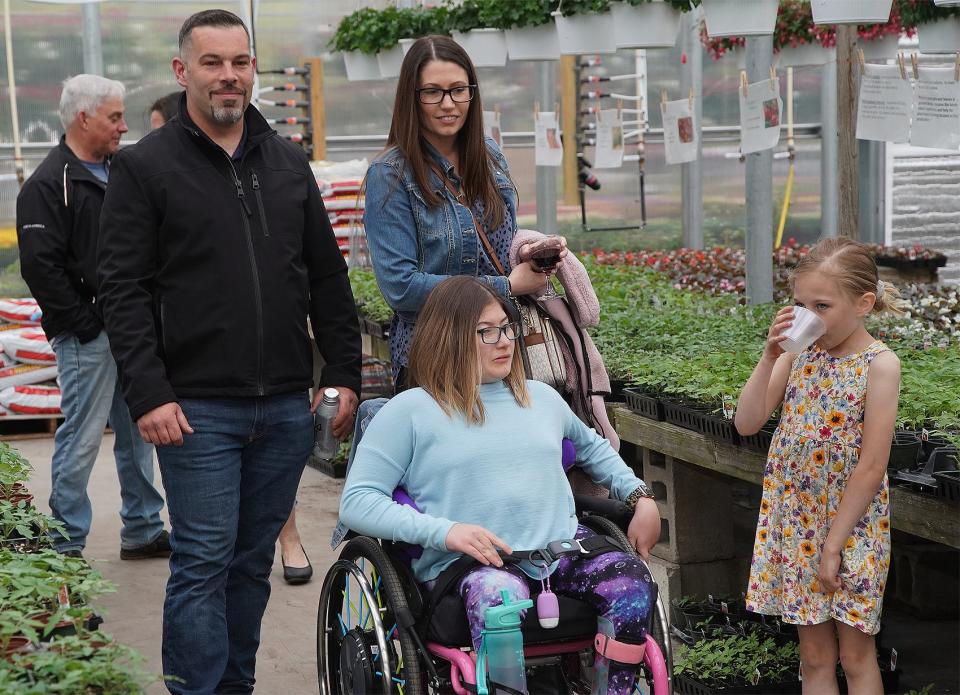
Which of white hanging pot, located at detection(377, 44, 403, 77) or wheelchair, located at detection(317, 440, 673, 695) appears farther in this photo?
white hanging pot, located at detection(377, 44, 403, 77)

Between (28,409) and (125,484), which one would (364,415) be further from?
(28,409)

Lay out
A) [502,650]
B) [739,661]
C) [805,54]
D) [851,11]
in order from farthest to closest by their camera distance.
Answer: [805,54]
[851,11]
[739,661]
[502,650]

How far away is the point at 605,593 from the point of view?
235cm

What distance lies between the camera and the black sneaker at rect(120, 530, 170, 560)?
4793mm

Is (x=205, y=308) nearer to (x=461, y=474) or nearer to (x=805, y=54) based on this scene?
(x=461, y=474)

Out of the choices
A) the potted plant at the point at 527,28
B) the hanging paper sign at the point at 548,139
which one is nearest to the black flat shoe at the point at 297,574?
the potted plant at the point at 527,28

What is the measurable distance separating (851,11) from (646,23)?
1.16 metres

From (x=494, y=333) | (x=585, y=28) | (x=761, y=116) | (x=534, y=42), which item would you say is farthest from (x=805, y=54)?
(x=494, y=333)

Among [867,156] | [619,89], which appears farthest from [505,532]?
[867,156]

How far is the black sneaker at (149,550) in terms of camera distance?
4793 millimetres

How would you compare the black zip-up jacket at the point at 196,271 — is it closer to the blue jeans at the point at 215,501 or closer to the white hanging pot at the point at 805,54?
the blue jeans at the point at 215,501

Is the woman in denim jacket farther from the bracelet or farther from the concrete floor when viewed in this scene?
the concrete floor

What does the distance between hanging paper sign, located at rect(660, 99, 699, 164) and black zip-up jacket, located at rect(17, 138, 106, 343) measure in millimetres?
3116

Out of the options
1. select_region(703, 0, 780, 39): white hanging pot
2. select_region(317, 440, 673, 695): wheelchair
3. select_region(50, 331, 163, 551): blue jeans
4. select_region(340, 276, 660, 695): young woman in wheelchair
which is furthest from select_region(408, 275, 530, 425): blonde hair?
select_region(703, 0, 780, 39): white hanging pot
